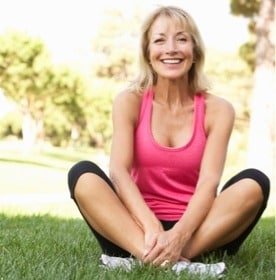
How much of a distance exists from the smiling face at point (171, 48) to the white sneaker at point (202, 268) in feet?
2.69

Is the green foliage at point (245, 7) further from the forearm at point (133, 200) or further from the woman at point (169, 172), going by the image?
the forearm at point (133, 200)

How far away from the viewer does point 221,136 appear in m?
2.98

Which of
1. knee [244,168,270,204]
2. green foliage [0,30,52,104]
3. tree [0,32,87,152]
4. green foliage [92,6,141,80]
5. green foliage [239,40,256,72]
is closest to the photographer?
knee [244,168,270,204]

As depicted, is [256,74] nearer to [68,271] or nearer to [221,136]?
[221,136]

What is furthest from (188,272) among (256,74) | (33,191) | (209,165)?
(33,191)

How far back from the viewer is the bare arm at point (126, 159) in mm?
2762

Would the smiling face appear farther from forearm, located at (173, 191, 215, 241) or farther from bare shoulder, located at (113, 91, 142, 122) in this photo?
forearm, located at (173, 191, 215, 241)

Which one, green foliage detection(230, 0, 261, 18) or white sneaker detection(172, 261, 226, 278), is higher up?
green foliage detection(230, 0, 261, 18)

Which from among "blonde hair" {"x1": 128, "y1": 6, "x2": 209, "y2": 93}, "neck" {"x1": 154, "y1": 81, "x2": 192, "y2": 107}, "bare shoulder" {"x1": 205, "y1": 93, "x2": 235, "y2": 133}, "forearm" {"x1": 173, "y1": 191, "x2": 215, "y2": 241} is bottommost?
"forearm" {"x1": 173, "y1": 191, "x2": 215, "y2": 241}

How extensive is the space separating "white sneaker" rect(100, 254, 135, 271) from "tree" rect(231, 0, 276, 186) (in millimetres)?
7045

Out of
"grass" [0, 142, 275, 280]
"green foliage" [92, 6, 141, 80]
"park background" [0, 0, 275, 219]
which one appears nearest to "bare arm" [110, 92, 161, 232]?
"grass" [0, 142, 275, 280]

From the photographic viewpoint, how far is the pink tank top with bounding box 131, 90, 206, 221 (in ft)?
9.68

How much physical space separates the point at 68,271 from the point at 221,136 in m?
0.90

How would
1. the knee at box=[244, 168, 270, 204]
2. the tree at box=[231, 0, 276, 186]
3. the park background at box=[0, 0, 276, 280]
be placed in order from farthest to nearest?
the tree at box=[231, 0, 276, 186]
the park background at box=[0, 0, 276, 280]
the knee at box=[244, 168, 270, 204]
